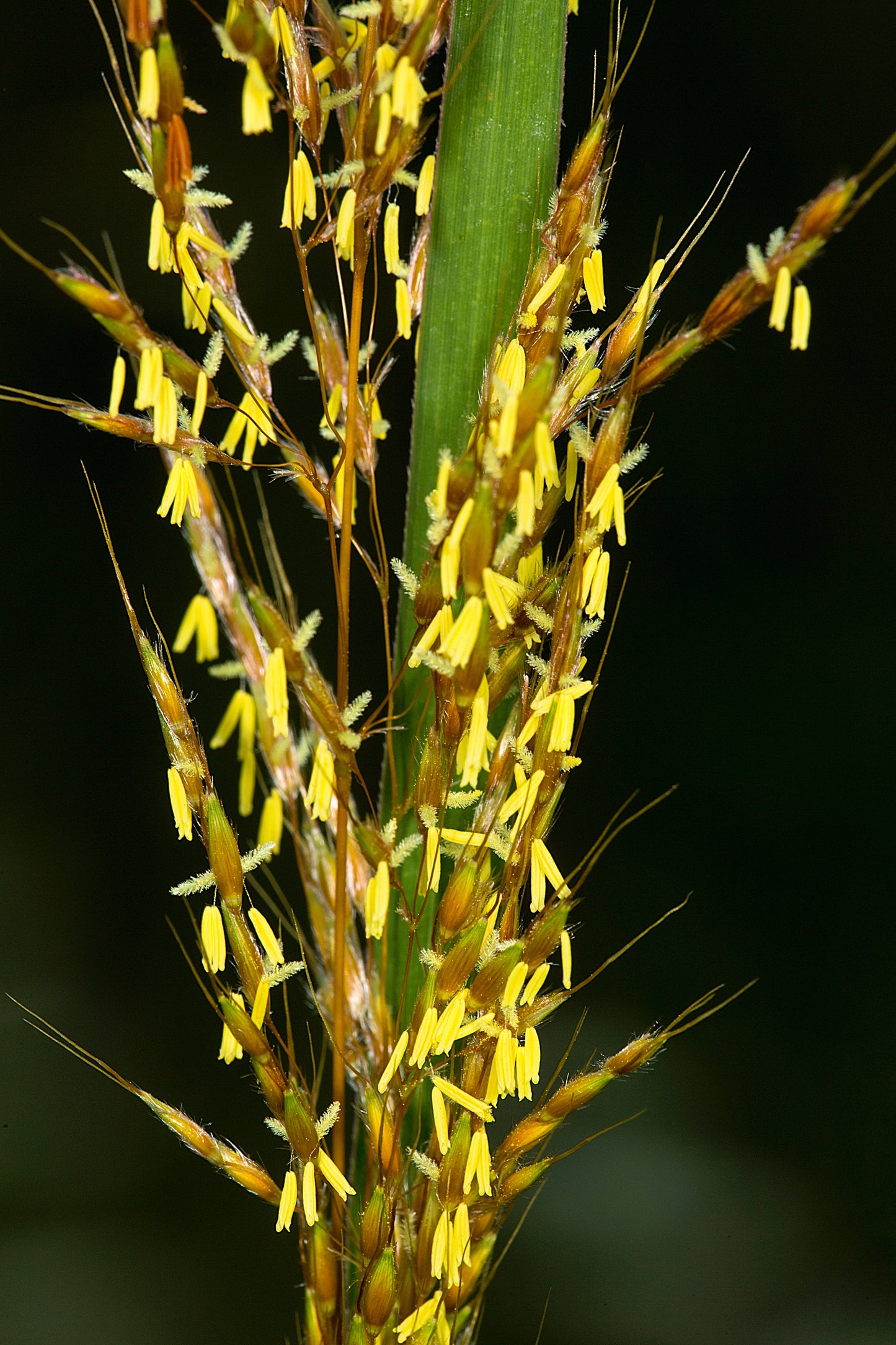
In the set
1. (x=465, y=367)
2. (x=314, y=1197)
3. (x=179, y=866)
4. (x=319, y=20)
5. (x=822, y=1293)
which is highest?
(x=319, y=20)

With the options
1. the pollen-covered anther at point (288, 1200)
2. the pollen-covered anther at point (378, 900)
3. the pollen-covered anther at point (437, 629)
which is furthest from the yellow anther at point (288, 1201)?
the pollen-covered anther at point (437, 629)

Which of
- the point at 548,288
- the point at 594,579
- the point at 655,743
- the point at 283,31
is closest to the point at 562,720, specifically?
the point at 594,579

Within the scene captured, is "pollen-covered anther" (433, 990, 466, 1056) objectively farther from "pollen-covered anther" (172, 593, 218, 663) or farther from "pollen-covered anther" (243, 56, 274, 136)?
"pollen-covered anther" (243, 56, 274, 136)

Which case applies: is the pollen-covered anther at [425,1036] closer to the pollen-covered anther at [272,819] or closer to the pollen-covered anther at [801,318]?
the pollen-covered anther at [272,819]

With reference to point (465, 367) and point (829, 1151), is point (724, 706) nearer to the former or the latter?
point (829, 1151)

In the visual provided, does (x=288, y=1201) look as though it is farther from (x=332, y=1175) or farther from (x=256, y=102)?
(x=256, y=102)

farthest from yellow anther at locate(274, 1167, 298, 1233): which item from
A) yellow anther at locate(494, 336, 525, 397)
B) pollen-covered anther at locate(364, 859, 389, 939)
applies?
yellow anther at locate(494, 336, 525, 397)

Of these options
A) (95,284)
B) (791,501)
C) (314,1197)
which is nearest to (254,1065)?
(314,1197)
